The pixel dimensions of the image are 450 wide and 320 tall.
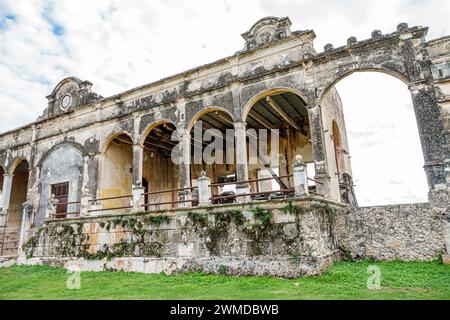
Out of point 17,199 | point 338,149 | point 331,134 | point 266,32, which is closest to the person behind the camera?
point 331,134

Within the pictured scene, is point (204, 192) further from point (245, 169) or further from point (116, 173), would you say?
point (116, 173)

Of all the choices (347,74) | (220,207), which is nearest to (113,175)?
(220,207)

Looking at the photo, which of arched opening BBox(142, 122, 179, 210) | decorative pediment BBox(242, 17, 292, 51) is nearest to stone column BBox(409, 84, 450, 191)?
decorative pediment BBox(242, 17, 292, 51)

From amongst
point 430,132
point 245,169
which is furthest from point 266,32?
point 430,132

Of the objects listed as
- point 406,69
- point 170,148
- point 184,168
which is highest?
point 170,148

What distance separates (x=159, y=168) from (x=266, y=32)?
9745mm

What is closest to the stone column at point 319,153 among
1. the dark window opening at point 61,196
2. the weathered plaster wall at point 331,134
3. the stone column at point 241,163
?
the weathered plaster wall at point 331,134

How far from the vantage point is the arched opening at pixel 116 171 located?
13.6 meters

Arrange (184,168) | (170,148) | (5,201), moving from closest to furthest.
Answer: (184,168) < (5,201) < (170,148)

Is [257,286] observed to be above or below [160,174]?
below

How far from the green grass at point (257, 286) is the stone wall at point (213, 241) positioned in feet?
1.27

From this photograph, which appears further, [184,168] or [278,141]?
[278,141]

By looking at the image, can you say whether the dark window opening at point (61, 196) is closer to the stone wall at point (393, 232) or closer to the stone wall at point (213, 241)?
the stone wall at point (213, 241)

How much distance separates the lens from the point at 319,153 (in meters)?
9.48
